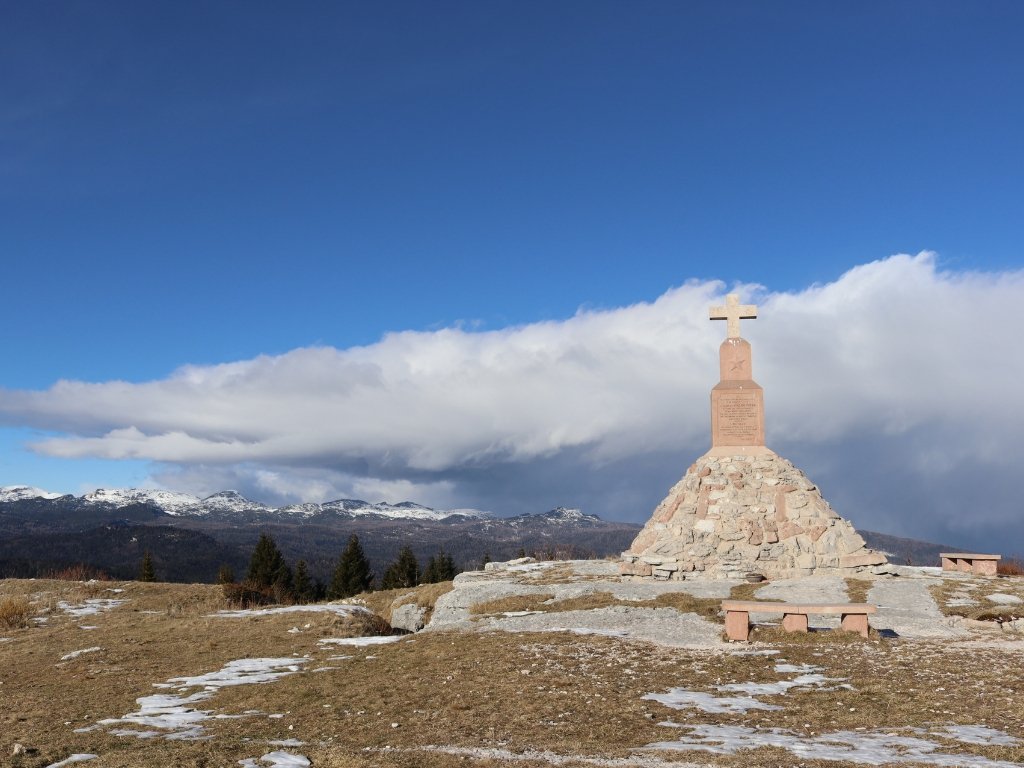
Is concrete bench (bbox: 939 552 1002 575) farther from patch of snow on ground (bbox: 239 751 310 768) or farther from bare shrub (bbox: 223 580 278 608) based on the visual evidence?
patch of snow on ground (bbox: 239 751 310 768)

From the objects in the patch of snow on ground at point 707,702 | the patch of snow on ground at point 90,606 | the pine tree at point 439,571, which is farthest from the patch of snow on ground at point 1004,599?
the pine tree at point 439,571

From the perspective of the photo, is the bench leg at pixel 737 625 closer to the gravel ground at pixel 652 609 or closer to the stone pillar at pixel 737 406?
the gravel ground at pixel 652 609

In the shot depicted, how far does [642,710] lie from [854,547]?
68.9 ft

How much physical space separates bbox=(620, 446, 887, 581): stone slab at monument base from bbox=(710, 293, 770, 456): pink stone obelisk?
36 cm

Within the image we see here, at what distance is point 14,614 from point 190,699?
49.7ft

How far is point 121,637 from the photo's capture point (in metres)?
20.3

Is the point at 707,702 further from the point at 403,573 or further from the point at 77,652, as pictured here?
the point at 403,573

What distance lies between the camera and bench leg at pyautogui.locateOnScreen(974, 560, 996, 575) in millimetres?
29828

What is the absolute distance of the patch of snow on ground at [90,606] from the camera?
84.6 feet

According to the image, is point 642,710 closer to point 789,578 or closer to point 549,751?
point 549,751

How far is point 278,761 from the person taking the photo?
8.96 m

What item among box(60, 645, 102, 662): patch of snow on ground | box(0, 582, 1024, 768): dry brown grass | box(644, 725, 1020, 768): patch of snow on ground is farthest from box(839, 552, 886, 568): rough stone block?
box(60, 645, 102, 662): patch of snow on ground

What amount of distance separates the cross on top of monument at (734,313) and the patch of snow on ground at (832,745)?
25.3 meters

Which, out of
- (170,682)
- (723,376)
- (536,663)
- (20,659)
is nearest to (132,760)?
(170,682)
